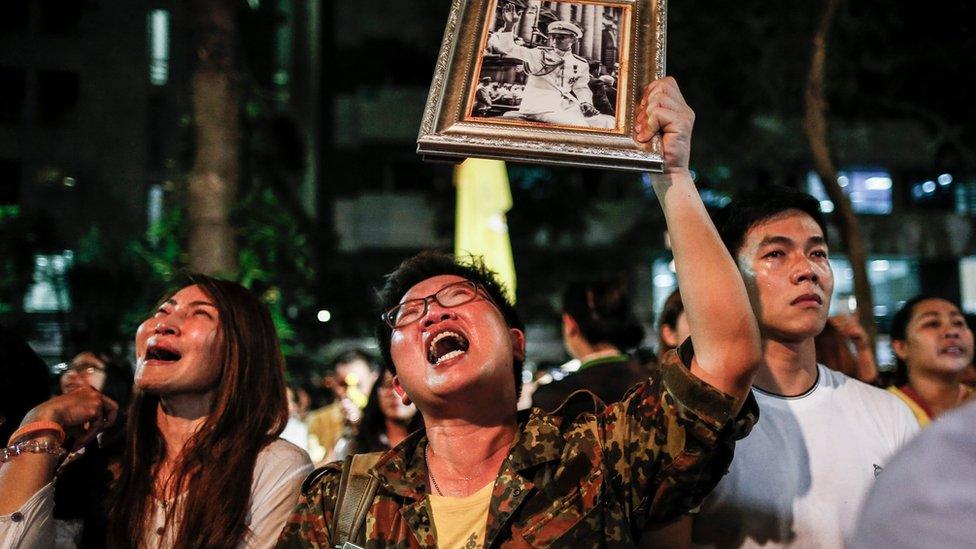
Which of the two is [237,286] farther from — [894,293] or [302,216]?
[894,293]

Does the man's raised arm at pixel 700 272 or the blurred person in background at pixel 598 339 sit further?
the blurred person in background at pixel 598 339

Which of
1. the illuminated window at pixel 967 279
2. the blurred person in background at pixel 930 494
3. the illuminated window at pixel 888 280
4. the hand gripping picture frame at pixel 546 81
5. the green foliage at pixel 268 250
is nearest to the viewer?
the blurred person in background at pixel 930 494

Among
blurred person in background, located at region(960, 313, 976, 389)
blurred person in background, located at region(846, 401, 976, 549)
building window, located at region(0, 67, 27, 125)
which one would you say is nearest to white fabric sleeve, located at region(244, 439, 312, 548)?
blurred person in background, located at region(846, 401, 976, 549)

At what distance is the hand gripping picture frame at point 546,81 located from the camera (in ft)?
7.19

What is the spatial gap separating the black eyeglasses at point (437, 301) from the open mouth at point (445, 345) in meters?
0.11

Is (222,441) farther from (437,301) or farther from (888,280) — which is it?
(888,280)

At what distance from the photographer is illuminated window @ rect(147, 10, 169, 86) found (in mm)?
22969

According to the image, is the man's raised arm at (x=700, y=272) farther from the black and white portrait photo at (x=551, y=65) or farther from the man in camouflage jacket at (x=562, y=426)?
the black and white portrait photo at (x=551, y=65)

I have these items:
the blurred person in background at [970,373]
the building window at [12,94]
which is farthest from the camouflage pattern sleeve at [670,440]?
the building window at [12,94]

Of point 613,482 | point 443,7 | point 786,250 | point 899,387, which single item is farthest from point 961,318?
point 443,7

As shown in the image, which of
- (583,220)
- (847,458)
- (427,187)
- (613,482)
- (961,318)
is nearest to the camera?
(613,482)

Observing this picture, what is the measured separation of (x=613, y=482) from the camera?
2289 mm

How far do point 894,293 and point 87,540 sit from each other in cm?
2841

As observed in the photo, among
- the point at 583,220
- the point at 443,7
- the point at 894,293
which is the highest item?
the point at 443,7
